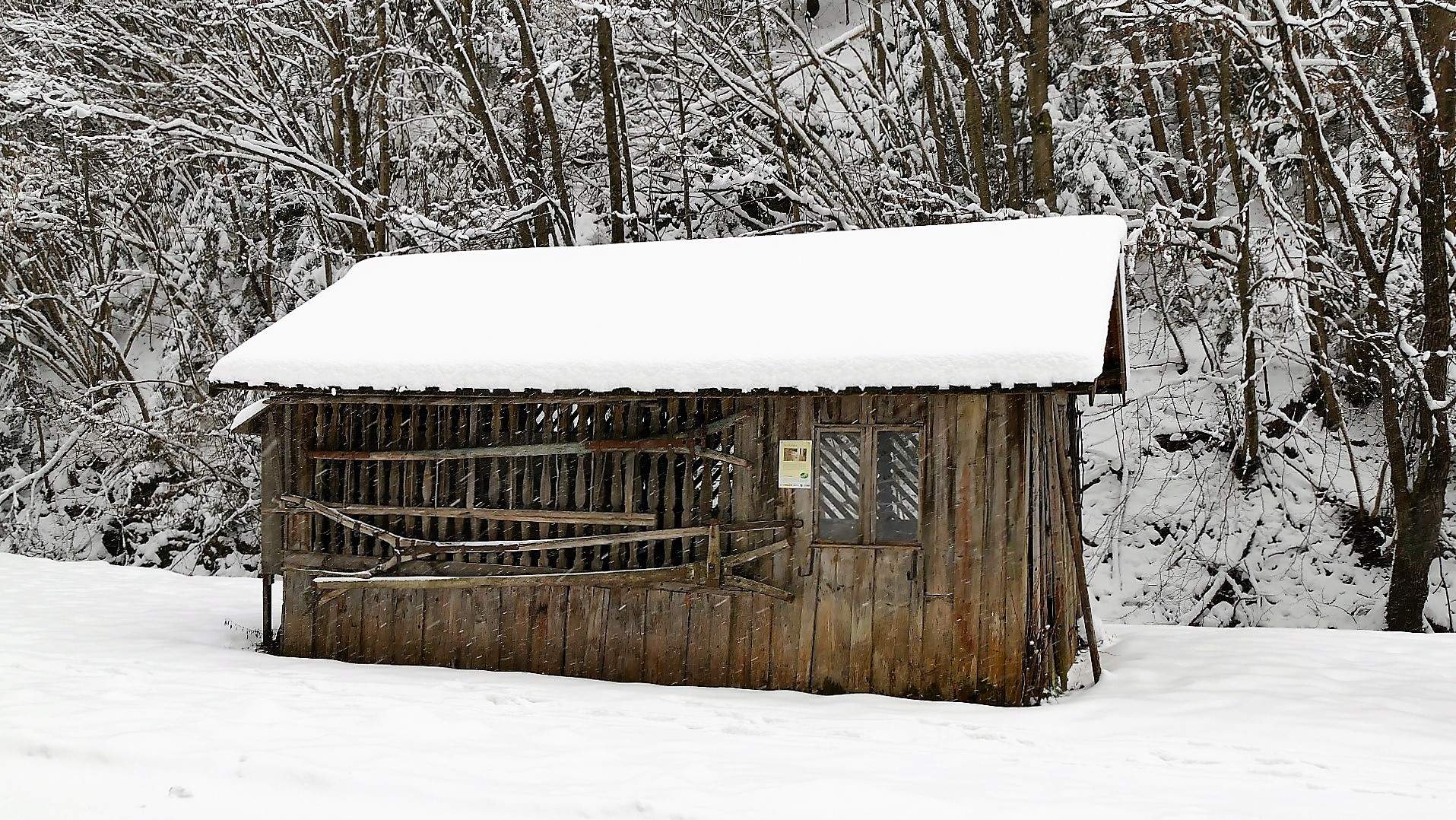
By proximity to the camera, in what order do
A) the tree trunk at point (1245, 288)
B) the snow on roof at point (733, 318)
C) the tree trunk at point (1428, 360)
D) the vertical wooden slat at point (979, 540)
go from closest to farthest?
the snow on roof at point (733, 318) → the vertical wooden slat at point (979, 540) → the tree trunk at point (1428, 360) → the tree trunk at point (1245, 288)

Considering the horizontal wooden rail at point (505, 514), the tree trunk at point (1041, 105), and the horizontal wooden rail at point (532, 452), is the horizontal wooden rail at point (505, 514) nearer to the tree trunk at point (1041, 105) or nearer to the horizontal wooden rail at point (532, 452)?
the horizontal wooden rail at point (532, 452)

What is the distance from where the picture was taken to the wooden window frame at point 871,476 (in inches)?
296

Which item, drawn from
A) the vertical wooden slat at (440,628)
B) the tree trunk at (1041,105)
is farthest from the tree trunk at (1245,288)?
the vertical wooden slat at (440,628)

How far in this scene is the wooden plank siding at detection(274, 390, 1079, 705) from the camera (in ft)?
24.3

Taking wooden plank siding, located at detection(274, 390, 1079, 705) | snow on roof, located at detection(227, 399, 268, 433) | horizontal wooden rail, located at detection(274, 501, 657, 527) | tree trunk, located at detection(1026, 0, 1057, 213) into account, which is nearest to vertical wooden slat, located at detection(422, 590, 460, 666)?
wooden plank siding, located at detection(274, 390, 1079, 705)

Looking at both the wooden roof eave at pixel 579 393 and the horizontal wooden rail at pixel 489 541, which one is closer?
the wooden roof eave at pixel 579 393

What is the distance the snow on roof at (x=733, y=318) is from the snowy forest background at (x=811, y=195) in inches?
19.7

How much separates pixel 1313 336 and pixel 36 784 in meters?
12.9

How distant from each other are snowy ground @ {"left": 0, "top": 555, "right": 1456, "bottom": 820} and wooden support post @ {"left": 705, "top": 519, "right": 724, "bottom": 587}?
75 centimetres

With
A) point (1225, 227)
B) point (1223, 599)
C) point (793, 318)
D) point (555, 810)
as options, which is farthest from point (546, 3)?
point (555, 810)

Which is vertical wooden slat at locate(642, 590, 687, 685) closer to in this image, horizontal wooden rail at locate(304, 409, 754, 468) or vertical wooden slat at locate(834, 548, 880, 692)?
horizontal wooden rail at locate(304, 409, 754, 468)

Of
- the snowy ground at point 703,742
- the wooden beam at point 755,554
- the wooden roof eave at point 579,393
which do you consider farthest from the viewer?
the wooden beam at point 755,554

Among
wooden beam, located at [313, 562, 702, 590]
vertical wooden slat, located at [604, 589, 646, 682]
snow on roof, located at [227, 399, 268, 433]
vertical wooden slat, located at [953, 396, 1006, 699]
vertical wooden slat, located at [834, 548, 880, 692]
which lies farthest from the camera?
snow on roof, located at [227, 399, 268, 433]

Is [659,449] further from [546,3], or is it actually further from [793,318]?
[546,3]
